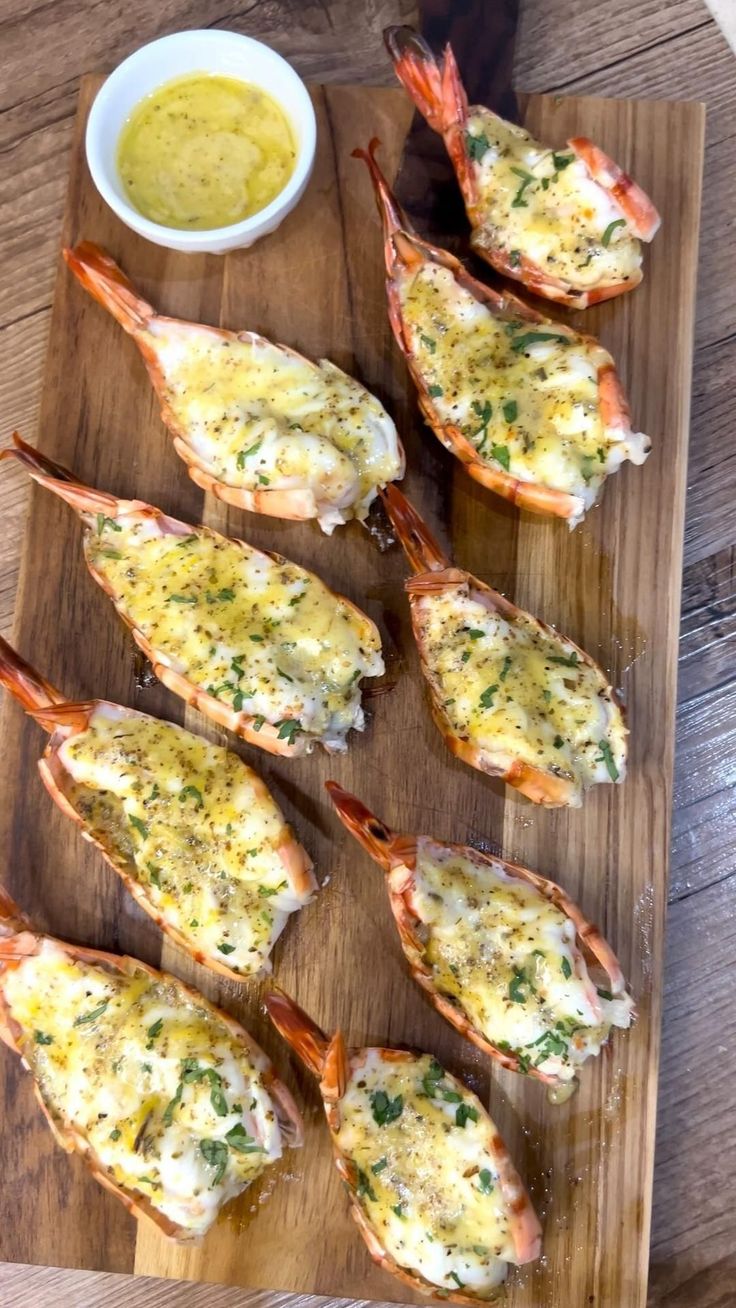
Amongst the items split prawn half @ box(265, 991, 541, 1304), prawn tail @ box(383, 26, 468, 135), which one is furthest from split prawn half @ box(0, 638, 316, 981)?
prawn tail @ box(383, 26, 468, 135)

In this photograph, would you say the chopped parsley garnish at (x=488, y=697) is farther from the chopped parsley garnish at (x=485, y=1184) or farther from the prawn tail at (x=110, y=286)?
the prawn tail at (x=110, y=286)

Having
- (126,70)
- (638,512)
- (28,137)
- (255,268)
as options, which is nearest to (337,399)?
(255,268)

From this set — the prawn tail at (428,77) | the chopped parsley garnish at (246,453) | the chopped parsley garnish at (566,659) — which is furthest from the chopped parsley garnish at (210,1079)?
the prawn tail at (428,77)

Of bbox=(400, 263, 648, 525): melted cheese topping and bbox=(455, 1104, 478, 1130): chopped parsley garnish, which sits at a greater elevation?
bbox=(400, 263, 648, 525): melted cheese topping

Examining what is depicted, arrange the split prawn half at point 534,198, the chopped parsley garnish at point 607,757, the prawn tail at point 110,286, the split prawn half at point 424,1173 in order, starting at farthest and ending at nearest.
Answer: the prawn tail at point 110,286, the split prawn half at point 534,198, the chopped parsley garnish at point 607,757, the split prawn half at point 424,1173

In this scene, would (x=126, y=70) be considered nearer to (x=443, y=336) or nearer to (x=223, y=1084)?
(x=443, y=336)

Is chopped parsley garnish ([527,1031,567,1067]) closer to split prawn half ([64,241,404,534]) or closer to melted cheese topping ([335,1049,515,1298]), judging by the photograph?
melted cheese topping ([335,1049,515,1298])
